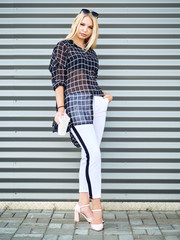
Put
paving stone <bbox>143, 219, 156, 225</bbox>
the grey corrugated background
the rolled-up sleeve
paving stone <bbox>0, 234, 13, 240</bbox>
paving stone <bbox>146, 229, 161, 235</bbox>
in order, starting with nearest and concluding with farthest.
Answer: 1. paving stone <bbox>0, 234, 13, 240</bbox>
2. paving stone <bbox>146, 229, 161, 235</bbox>
3. the rolled-up sleeve
4. paving stone <bbox>143, 219, 156, 225</bbox>
5. the grey corrugated background

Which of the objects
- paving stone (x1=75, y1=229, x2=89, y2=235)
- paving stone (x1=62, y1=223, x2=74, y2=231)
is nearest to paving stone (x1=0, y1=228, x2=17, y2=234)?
paving stone (x1=62, y1=223, x2=74, y2=231)

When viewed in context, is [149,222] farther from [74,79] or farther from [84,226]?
[74,79]

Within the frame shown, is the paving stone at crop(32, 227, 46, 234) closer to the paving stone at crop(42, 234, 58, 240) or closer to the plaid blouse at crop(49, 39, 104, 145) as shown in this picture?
the paving stone at crop(42, 234, 58, 240)

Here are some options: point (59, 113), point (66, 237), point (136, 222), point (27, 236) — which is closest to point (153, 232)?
point (136, 222)

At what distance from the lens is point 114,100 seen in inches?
177

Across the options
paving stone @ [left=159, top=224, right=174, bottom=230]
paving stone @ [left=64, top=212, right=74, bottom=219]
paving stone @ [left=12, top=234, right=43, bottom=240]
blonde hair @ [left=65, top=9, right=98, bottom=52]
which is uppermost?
blonde hair @ [left=65, top=9, right=98, bottom=52]

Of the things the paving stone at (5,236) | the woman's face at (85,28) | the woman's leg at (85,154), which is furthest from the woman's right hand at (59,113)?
the paving stone at (5,236)

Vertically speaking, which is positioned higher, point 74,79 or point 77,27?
point 77,27

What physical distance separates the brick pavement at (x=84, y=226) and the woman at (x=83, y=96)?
0.21 metres

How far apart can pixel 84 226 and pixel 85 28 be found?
7.69 ft

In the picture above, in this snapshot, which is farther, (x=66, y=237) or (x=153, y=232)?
(x=153, y=232)

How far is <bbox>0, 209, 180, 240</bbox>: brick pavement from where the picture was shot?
357cm

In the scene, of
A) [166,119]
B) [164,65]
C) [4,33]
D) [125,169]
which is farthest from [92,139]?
[4,33]

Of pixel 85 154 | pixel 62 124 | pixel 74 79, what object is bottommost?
pixel 85 154
